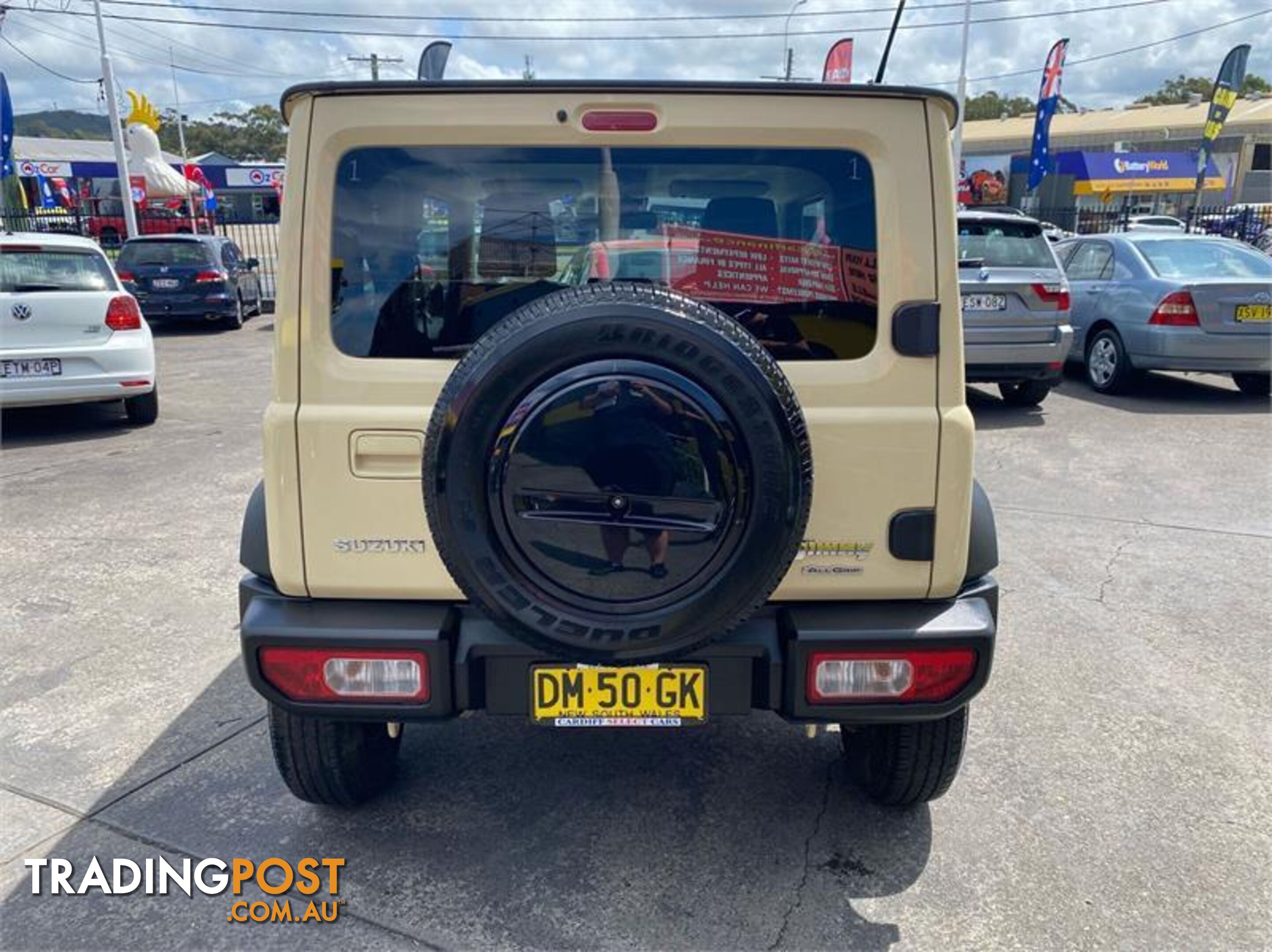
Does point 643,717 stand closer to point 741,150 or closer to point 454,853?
point 454,853

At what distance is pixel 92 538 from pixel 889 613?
4.95m

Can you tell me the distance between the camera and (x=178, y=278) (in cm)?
1454

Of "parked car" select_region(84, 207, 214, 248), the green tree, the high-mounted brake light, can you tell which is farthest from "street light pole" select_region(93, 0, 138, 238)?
the green tree

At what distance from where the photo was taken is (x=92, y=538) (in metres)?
5.51

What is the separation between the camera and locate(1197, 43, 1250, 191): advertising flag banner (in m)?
22.7

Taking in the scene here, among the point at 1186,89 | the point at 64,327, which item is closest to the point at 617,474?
the point at 64,327

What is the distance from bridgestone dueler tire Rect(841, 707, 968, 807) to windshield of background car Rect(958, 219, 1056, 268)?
686 cm

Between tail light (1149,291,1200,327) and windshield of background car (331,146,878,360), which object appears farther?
tail light (1149,291,1200,327)

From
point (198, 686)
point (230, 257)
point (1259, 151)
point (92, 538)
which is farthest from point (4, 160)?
point (1259, 151)

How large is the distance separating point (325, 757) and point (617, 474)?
1.34 m

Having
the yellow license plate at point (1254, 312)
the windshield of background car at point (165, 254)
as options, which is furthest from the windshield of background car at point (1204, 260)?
the windshield of background car at point (165, 254)

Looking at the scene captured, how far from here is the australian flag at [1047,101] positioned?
2408cm

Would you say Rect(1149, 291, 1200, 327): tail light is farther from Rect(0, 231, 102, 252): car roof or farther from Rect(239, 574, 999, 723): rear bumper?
Rect(0, 231, 102, 252): car roof

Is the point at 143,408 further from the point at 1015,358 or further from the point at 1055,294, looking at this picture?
the point at 1055,294
